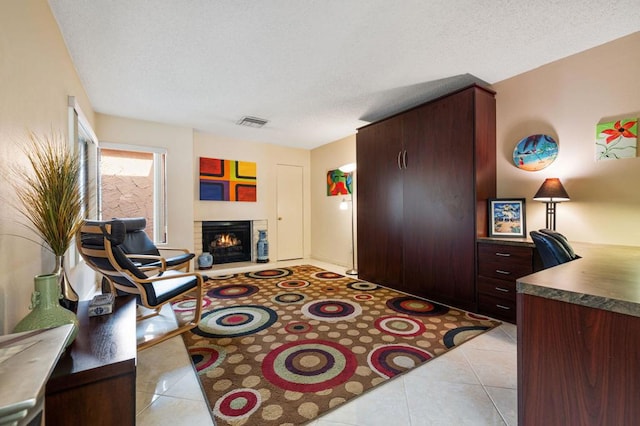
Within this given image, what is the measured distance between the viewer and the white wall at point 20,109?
1.31 metres

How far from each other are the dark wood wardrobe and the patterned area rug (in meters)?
0.33

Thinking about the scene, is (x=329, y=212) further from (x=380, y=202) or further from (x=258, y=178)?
(x=380, y=202)

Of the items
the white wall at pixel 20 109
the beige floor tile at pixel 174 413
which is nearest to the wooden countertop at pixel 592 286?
the beige floor tile at pixel 174 413

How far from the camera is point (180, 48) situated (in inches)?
92.3

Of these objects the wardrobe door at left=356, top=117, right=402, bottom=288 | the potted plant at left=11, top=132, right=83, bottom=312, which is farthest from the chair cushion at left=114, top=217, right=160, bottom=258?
the wardrobe door at left=356, top=117, right=402, bottom=288

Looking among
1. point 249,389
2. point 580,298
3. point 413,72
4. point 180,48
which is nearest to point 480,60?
point 413,72

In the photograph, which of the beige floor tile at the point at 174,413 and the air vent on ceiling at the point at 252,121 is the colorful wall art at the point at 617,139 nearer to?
the beige floor tile at the point at 174,413

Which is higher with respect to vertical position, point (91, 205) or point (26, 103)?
point (26, 103)

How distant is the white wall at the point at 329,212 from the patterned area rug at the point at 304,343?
1.68 meters

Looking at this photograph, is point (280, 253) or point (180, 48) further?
point (280, 253)

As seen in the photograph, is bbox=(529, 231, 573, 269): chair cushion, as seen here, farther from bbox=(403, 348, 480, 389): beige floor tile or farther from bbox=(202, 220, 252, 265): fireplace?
bbox=(202, 220, 252, 265): fireplace

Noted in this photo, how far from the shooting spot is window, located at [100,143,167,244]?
3936 mm

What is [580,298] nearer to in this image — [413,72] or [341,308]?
[341,308]

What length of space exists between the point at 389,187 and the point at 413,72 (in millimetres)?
1417
